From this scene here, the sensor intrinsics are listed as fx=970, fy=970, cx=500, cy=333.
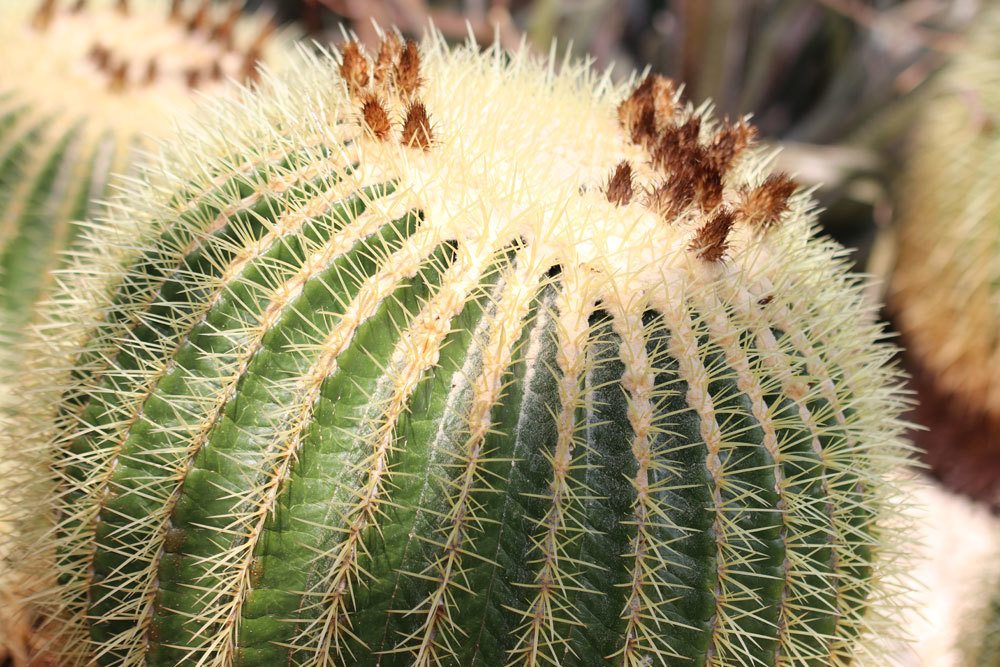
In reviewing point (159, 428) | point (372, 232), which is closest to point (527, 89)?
point (372, 232)

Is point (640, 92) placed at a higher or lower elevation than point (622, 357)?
higher

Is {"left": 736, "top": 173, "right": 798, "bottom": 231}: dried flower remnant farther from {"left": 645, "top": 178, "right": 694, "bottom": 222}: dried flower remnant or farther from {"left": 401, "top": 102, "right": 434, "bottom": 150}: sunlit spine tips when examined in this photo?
{"left": 401, "top": 102, "right": 434, "bottom": 150}: sunlit spine tips

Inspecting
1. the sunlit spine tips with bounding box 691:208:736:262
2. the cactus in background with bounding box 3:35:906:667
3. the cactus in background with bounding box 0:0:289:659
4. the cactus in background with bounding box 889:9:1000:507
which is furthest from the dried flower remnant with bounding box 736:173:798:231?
the cactus in background with bounding box 889:9:1000:507

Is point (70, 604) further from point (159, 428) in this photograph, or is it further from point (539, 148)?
point (539, 148)

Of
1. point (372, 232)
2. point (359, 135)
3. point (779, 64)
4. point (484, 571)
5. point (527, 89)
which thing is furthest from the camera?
point (779, 64)

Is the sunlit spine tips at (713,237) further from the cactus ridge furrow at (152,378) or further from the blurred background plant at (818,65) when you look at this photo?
the blurred background plant at (818,65)

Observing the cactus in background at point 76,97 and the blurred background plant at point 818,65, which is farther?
the blurred background plant at point 818,65

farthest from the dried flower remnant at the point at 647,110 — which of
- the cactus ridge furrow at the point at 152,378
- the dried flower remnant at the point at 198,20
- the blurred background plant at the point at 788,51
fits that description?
the blurred background plant at the point at 788,51
